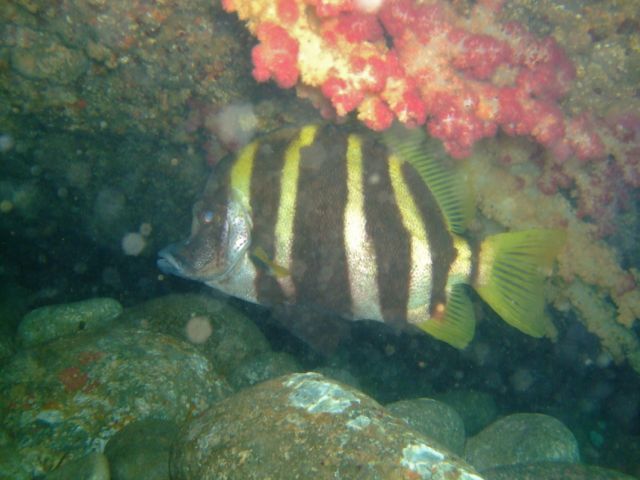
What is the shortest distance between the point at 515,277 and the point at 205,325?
3.23 meters

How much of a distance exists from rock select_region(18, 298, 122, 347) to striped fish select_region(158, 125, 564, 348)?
1.84 metres

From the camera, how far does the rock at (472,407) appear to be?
557 cm

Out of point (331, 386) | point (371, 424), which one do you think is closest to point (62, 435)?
point (331, 386)

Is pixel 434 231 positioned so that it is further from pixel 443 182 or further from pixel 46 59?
pixel 46 59

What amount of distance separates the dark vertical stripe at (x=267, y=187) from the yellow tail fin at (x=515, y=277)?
1451 mm

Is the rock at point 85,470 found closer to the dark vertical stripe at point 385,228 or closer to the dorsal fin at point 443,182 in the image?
the dark vertical stripe at point 385,228

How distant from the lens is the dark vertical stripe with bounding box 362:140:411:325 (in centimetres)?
285

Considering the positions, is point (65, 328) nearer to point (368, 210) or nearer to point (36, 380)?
point (36, 380)

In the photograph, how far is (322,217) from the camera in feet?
9.37

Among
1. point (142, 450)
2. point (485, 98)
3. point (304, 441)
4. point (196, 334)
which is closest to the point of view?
point (304, 441)

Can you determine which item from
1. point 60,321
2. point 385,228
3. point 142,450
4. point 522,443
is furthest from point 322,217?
point 522,443

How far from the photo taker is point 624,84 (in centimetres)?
381

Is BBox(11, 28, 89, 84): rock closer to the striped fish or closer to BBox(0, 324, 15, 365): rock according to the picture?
the striped fish

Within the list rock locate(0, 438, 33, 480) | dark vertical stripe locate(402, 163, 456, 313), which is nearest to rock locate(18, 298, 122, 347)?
rock locate(0, 438, 33, 480)
